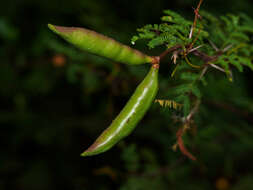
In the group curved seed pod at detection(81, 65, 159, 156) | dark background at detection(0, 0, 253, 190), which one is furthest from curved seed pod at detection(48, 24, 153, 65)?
dark background at detection(0, 0, 253, 190)

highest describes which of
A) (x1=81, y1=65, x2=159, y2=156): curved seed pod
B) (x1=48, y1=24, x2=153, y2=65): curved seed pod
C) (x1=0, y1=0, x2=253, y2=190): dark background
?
(x1=48, y1=24, x2=153, y2=65): curved seed pod

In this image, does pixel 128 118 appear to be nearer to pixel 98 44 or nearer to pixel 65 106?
pixel 98 44

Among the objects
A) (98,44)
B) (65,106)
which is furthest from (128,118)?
(65,106)

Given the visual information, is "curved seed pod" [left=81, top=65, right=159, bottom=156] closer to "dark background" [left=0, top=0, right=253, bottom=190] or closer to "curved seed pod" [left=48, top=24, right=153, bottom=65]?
"curved seed pod" [left=48, top=24, right=153, bottom=65]

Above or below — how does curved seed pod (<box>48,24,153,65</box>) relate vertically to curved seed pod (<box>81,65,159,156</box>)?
above

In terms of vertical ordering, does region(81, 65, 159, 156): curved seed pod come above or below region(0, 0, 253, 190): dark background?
above

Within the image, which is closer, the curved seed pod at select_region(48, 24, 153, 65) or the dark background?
the curved seed pod at select_region(48, 24, 153, 65)
